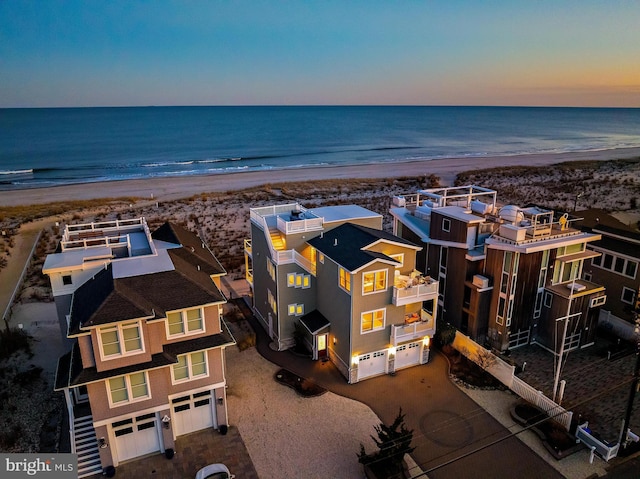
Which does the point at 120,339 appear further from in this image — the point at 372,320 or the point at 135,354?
the point at 372,320

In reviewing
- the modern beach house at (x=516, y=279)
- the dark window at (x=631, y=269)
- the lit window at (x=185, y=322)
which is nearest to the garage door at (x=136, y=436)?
the lit window at (x=185, y=322)

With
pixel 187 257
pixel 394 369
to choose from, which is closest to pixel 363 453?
pixel 394 369

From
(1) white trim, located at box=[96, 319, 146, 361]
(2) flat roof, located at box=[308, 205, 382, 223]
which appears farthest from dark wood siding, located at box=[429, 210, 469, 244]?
(1) white trim, located at box=[96, 319, 146, 361]

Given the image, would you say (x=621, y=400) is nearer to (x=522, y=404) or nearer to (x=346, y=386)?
(x=522, y=404)

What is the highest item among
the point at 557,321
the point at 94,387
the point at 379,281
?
the point at 379,281

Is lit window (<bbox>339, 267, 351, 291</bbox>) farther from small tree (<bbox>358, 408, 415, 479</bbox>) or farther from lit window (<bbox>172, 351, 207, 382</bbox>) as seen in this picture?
lit window (<bbox>172, 351, 207, 382</bbox>)

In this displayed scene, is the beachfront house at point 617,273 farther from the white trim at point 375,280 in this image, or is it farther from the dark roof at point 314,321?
the dark roof at point 314,321
